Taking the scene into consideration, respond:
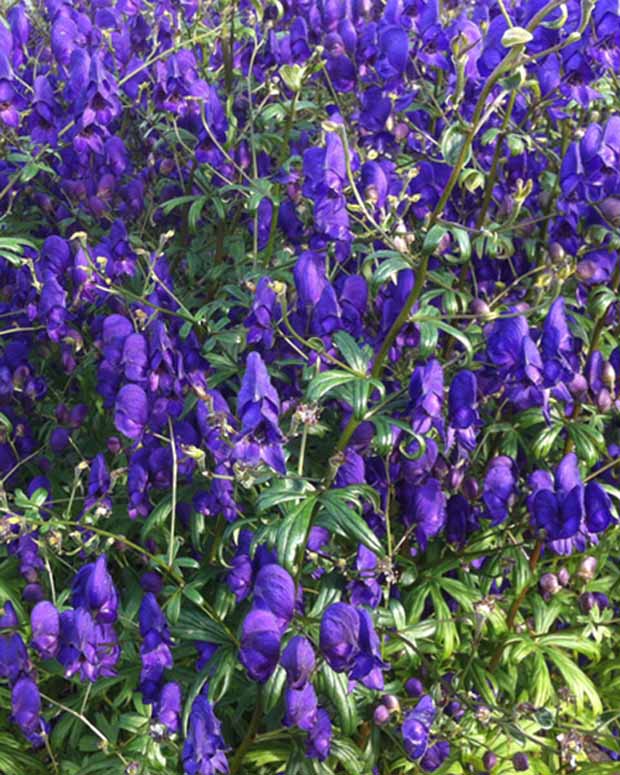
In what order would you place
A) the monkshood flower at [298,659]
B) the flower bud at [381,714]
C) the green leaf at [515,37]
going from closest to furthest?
the green leaf at [515,37] < the monkshood flower at [298,659] < the flower bud at [381,714]

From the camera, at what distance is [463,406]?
2596 mm

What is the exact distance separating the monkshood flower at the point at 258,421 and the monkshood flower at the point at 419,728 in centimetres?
88

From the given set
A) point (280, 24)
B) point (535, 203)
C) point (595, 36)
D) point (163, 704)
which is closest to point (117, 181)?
point (280, 24)

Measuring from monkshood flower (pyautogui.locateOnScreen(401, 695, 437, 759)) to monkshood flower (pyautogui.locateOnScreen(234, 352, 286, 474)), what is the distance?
0.88 metres

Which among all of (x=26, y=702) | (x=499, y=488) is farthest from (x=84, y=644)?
(x=499, y=488)

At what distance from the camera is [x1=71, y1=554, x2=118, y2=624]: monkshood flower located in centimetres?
241

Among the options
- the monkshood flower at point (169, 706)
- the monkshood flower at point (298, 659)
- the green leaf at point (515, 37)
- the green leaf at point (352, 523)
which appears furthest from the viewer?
the monkshood flower at point (169, 706)

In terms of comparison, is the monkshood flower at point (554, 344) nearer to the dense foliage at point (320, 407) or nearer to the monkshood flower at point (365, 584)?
the dense foliage at point (320, 407)

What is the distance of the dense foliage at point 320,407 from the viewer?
244 centimetres

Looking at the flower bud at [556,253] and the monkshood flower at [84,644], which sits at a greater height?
the flower bud at [556,253]

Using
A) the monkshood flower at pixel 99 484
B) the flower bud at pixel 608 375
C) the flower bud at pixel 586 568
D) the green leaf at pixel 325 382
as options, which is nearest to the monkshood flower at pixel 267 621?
the green leaf at pixel 325 382

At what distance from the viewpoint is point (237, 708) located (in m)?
2.99

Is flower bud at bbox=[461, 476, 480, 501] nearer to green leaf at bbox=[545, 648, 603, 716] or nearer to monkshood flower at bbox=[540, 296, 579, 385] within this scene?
monkshood flower at bbox=[540, 296, 579, 385]

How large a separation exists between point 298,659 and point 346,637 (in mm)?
116
